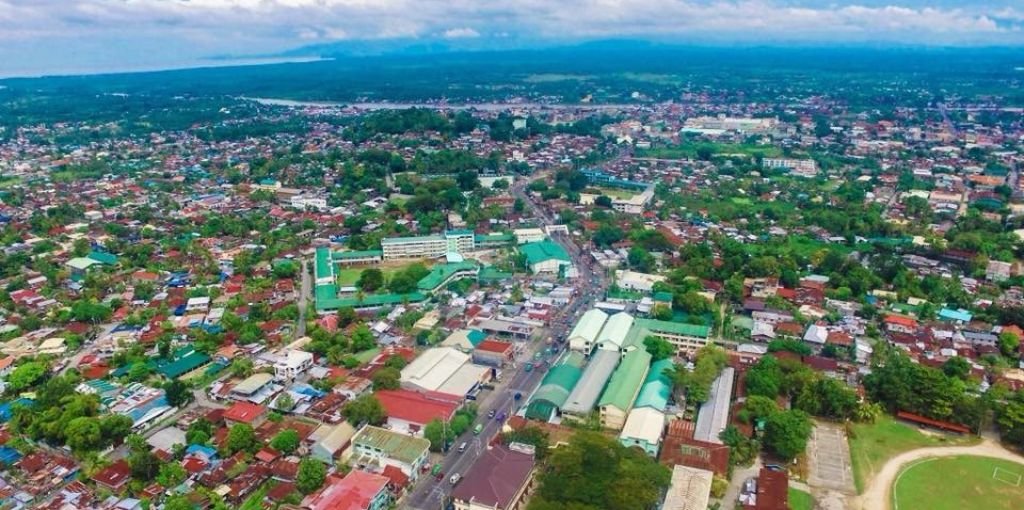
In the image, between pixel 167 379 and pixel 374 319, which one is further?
pixel 374 319

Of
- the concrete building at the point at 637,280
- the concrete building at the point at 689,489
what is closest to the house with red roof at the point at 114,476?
the concrete building at the point at 689,489

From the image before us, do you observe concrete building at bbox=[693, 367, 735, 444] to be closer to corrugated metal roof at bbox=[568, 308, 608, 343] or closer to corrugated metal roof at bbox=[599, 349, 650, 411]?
corrugated metal roof at bbox=[599, 349, 650, 411]

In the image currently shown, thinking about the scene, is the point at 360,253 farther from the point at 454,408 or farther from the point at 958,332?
the point at 958,332

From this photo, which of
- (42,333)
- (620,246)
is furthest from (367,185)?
(42,333)

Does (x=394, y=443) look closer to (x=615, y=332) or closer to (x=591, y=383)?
(x=591, y=383)

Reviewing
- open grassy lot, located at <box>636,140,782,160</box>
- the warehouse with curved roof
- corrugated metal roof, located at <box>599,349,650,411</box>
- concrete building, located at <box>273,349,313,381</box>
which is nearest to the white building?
concrete building, located at <box>273,349,313,381</box>
